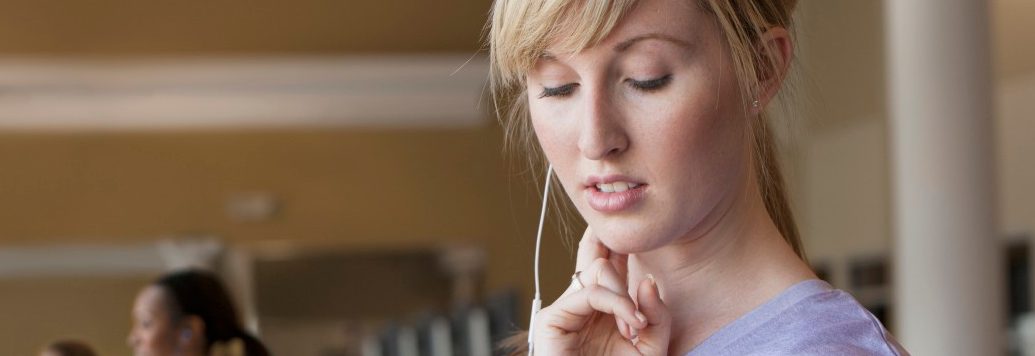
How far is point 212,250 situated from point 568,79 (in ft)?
24.4

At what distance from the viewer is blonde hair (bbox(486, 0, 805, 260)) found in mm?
932

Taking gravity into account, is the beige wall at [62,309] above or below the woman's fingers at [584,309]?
below

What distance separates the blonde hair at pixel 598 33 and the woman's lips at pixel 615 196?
9 cm

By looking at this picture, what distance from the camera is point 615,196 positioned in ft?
3.09

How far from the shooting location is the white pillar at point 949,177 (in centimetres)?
391

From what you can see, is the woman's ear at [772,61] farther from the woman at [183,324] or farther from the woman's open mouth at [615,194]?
the woman at [183,324]

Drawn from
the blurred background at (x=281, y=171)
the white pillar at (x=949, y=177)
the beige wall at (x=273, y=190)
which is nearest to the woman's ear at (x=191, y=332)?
the white pillar at (x=949, y=177)

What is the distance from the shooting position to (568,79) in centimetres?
96

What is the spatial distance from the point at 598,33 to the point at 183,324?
99.6 inches

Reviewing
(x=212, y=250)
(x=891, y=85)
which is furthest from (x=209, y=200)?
(x=891, y=85)

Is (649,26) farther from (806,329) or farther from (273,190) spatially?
(273,190)

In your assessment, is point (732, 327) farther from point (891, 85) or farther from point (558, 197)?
point (891, 85)

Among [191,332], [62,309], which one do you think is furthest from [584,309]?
[62,309]

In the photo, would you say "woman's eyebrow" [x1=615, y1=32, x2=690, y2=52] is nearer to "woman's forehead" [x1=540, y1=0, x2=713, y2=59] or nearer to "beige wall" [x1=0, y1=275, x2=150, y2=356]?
"woman's forehead" [x1=540, y1=0, x2=713, y2=59]
